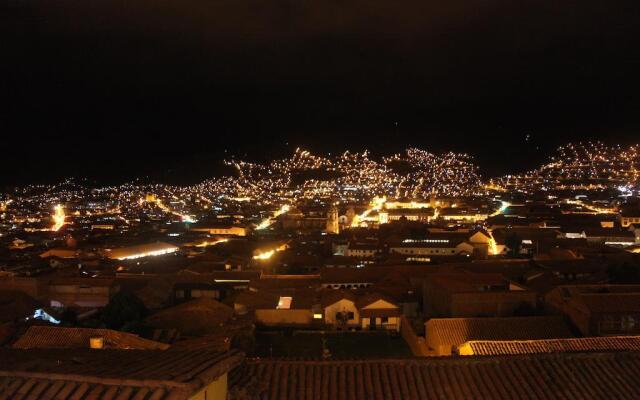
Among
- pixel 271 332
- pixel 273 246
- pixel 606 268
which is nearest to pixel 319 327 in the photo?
pixel 271 332

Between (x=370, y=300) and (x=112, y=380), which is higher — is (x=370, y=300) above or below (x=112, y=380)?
below

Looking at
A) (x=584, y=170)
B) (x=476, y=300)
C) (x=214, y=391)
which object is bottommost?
(x=476, y=300)

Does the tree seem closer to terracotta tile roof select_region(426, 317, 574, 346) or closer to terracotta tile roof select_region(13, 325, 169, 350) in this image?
terracotta tile roof select_region(13, 325, 169, 350)

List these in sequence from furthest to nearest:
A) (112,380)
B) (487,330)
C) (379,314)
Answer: (379,314), (487,330), (112,380)

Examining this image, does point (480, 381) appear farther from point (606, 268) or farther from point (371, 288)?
point (606, 268)

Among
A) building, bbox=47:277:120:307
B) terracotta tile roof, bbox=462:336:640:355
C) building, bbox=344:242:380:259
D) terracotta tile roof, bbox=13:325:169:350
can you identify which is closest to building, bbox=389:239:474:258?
building, bbox=344:242:380:259

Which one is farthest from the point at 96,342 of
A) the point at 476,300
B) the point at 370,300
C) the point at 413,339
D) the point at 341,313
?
the point at 476,300

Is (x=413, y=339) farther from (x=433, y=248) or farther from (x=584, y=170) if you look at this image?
(x=584, y=170)
